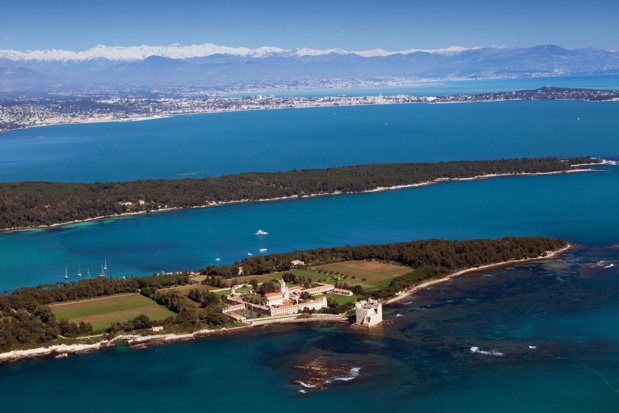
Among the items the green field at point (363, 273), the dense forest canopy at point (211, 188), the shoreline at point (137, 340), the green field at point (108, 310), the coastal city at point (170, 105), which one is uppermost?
the coastal city at point (170, 105)

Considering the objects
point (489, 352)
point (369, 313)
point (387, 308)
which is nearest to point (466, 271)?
point (387, 308)

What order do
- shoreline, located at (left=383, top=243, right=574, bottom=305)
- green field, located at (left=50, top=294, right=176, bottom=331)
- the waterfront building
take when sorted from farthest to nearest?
shoreline, located at (left=383, top=243, right=574, bottom=305) < green field, located at (left=50, top=294, right=176, bottom=331) < the waterfront building

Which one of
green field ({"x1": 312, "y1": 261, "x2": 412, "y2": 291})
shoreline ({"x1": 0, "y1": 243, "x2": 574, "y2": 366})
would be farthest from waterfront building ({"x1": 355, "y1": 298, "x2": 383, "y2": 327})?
green field ({"x1": 312, "y1": 261, "x2": 412, "y2": 291})

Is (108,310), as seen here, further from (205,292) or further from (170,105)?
(170,105)

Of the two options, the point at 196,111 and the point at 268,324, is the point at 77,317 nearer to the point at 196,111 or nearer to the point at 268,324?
the point at 268,324

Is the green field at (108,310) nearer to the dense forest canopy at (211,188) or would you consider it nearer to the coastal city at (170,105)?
the dense forest canopy at (211,188)

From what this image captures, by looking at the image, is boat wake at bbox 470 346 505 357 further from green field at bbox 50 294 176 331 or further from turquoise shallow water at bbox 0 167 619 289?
turquoise shallow water at bbox 0 167 619 289

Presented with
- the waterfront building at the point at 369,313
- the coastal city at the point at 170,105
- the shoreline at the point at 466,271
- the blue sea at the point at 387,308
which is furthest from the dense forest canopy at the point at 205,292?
the coastal city at the point at 170,105
